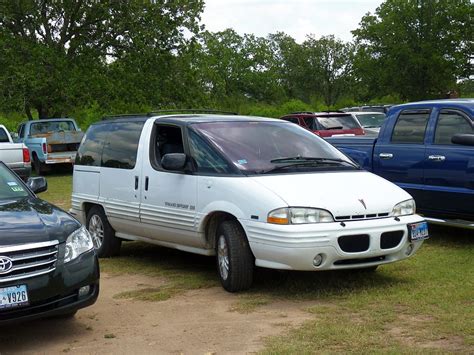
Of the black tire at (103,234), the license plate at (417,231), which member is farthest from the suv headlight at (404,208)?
the black tire at (103,234)

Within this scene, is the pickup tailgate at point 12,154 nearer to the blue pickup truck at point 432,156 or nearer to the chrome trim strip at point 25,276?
the blue pickup truck at point 432,156

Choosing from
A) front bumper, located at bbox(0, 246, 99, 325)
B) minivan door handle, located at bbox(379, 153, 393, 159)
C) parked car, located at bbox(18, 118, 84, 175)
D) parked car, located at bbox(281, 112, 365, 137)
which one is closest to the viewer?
front bumper, located at bbox(0, 246, 99, 325)

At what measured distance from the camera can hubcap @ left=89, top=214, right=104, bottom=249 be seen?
8.62 meters

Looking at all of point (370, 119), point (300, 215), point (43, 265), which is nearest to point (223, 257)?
point (300, 215)

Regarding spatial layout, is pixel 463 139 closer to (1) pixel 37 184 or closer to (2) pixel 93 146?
(2) pixel 93 146

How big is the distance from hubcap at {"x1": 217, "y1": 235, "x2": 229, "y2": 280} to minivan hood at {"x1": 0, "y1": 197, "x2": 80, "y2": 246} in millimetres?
1508

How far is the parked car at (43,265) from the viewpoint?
4.95 metres

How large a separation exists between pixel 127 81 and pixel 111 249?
740 inches

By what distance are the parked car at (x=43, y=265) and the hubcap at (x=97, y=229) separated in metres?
2.83

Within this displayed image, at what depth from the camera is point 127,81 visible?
2669 cm

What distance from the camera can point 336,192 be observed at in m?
6.28

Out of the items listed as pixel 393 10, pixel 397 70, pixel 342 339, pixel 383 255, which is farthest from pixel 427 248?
pixel 393 10

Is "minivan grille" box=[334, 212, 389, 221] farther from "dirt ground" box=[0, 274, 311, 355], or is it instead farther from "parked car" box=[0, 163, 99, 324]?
"parked car" box=[0, 163, 99, 324]

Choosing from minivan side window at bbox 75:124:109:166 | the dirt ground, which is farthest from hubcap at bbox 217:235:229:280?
minivan side window at bbox 75:124:109:166
